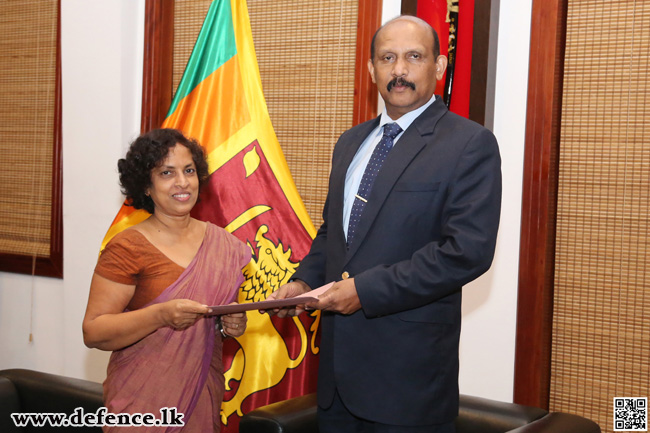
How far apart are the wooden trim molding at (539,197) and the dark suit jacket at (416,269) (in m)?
1.02

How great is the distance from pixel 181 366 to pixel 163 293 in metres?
0.23

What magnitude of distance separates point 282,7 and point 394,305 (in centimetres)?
213

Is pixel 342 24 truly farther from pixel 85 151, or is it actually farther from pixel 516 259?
pixel 85 151

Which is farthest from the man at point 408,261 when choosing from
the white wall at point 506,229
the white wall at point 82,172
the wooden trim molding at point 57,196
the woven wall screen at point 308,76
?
the wooden trim molding at point 57,196

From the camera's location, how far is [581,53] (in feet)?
8.31

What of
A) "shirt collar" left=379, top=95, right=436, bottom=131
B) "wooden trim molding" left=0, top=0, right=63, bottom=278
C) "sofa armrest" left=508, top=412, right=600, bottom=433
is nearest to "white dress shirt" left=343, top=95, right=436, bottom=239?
"shirt collar" left=379, top=95, right=436, bottom=131

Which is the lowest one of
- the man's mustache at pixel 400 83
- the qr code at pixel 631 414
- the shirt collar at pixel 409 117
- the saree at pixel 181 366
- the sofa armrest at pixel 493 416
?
the qr code at pixel 631 414

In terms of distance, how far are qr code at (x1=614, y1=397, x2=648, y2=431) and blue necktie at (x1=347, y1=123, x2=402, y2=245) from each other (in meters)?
1.45

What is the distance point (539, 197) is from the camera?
2.57 m

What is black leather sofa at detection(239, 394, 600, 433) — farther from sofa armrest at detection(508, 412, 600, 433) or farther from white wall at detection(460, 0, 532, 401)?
white wall at detection(460, 0, 532, 401)

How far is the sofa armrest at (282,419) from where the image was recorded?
76.5 inches

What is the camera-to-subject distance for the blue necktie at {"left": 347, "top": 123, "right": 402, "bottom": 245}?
5.53ft

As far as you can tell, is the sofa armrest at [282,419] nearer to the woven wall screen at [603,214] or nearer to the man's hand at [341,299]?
the man's hand at [341,299]

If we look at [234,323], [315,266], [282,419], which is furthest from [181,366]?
[315,266]
